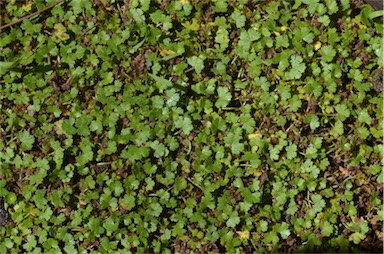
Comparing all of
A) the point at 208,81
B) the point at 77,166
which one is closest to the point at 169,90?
the point at 208,81

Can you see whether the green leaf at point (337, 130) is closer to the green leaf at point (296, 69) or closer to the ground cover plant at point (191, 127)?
the ground cover plant at point (191, 127)

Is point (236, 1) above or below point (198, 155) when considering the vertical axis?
above

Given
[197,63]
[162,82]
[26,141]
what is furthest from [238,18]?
[26,141]

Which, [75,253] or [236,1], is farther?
[236,1]

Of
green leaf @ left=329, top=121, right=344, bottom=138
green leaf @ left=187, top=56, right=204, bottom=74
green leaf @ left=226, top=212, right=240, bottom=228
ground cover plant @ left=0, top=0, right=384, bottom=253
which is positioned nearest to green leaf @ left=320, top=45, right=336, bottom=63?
ground cover plant @ left=0, top=0, right=384, bottom=253

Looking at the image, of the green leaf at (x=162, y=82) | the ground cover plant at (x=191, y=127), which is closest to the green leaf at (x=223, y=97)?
the ground cover plant at (x=191, y=127)

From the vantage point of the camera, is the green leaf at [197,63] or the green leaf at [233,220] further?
the green leaf at [197,63]

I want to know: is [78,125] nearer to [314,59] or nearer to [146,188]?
[146,188]

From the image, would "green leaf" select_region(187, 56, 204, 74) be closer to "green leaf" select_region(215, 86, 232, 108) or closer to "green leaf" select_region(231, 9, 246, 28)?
"green leaf" select_region(215, 86, 232, 108)

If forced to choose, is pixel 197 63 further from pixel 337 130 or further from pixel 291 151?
pixel 337 130
